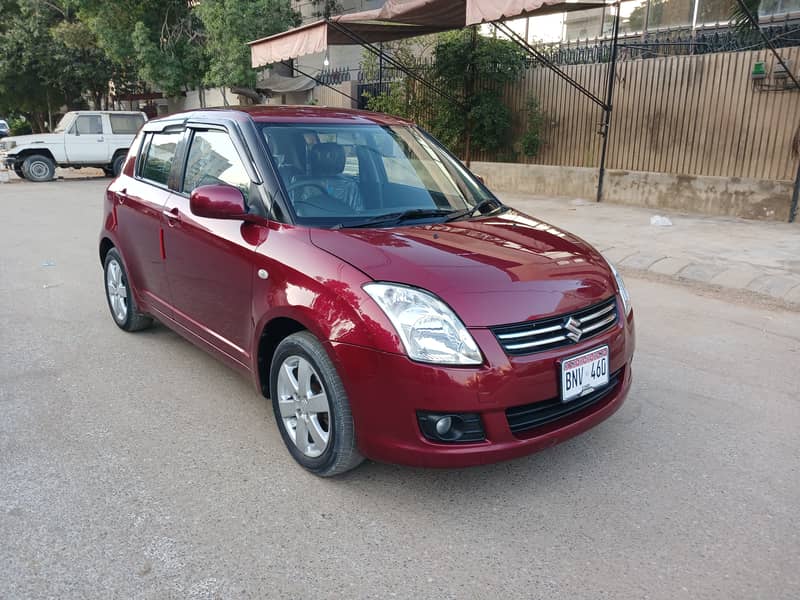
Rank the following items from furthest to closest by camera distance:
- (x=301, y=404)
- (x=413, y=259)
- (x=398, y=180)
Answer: (x=398, y=180) < (x=301, y=404) < (x=413, y=259)

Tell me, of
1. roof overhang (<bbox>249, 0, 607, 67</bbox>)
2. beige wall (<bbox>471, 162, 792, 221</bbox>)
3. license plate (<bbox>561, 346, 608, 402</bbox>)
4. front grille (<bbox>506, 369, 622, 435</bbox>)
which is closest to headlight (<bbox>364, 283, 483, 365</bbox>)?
front grille (<bbox>506, 369, 622, 435</bbox>)

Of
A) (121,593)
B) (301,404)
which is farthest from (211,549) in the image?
(301,404)

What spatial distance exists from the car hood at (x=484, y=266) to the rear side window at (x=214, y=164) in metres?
0.76

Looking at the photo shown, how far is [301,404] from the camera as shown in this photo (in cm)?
308

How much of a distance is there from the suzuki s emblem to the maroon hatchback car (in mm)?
12

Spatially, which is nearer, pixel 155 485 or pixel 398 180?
pixel 155 485

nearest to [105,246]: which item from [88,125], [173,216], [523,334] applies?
[173,216]

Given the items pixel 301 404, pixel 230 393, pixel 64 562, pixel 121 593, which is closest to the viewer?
pixel 121 593

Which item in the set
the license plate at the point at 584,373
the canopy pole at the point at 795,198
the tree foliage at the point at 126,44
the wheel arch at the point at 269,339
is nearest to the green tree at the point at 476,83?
the canopy pole at the point at 795,198

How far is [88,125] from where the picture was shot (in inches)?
712

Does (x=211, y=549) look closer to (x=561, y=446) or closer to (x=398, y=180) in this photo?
(x=561, y=446)

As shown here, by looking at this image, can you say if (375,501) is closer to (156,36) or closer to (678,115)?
(678,115)

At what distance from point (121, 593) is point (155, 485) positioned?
2.42ft

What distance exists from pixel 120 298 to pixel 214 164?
6.25ft
